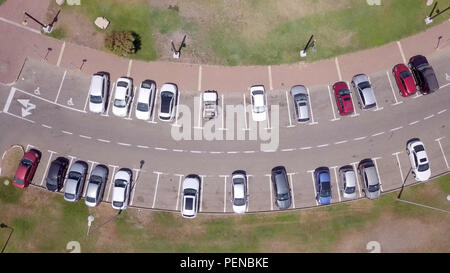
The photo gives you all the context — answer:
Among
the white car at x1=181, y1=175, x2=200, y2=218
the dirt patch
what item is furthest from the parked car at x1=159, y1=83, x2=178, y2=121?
the dirt patch

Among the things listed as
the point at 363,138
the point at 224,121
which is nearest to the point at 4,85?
the point at 224,121

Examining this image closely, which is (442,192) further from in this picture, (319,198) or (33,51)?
(33,51)

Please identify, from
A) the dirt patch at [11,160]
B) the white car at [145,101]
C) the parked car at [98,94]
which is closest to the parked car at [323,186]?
the white car at [145,101]

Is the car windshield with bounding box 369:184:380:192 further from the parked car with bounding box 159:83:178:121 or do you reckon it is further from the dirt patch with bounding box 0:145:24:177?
the dirt patch with bounding box 0:145:24:177

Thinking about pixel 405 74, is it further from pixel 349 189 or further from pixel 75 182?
pixel 75 182

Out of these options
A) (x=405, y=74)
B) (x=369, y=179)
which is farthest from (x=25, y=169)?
(x=405, y=74)
